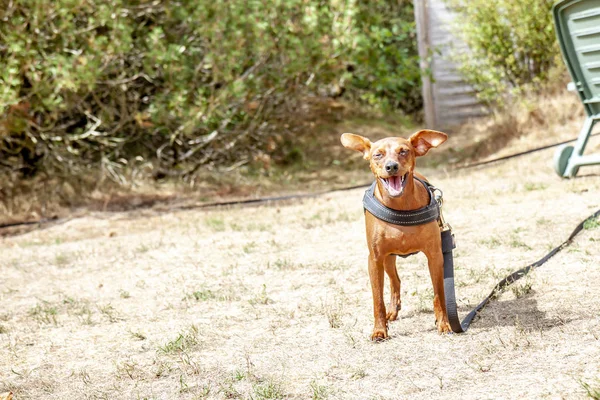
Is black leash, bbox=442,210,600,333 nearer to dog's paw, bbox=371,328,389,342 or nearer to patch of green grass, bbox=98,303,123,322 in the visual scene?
dog's paw, bbox=371,328,389,342

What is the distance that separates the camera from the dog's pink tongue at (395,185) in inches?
147

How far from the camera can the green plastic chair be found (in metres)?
7.74

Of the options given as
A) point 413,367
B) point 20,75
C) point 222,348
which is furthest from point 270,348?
point 20,75

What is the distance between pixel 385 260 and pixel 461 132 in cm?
973

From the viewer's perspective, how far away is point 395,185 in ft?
12.4

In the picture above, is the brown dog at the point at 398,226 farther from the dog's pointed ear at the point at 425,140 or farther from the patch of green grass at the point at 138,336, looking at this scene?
the patch of green grass at the point at 138,336

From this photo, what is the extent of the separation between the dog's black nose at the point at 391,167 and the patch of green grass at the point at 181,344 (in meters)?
1.45

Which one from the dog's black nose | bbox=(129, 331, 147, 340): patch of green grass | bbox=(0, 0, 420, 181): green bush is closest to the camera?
the dog's black nose

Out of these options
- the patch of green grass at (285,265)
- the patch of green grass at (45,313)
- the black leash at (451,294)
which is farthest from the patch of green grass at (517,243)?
the patch of green grass at (45,313)

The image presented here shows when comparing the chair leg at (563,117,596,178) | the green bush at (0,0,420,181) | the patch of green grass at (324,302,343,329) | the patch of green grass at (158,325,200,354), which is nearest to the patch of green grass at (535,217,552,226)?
the chair leg at (563,117,596,178)

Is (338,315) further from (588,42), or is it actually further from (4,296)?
(588,42)

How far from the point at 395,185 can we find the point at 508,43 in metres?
8.68

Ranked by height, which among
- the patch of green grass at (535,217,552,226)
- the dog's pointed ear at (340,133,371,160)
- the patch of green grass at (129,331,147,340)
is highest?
the dog's pointed ear at (340,133,371,160)

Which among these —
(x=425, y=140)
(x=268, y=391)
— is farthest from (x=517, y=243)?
(x=268, y=391)
